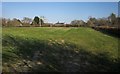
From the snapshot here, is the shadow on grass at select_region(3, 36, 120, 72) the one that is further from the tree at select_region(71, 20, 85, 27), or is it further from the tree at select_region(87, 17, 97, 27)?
the tree at select_region(87, 17, 97, 27)

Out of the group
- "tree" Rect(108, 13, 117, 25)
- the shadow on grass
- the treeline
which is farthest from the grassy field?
"tree" Rect(108, 13, 117, 25)

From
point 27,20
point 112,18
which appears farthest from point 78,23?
point 27,20

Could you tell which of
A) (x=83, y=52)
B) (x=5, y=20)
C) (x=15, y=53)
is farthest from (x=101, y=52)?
(x=5, y=20)

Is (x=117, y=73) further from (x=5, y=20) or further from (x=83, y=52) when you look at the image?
(x=5, y=20)

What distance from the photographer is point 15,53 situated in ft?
13.9

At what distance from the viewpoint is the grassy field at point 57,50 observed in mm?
4066

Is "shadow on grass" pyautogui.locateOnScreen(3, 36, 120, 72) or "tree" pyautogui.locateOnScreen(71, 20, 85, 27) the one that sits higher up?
"tree" pyautogui.locateOnScreen(71, 20, 85, 27)

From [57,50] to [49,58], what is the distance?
45cm

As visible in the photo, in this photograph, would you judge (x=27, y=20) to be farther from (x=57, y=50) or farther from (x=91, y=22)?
(x=91, y=22)

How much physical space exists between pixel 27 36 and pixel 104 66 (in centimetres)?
205

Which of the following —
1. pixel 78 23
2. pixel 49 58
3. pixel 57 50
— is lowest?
pixel 49 58

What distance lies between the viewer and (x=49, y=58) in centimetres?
438

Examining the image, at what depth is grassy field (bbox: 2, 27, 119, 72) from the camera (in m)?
4.07

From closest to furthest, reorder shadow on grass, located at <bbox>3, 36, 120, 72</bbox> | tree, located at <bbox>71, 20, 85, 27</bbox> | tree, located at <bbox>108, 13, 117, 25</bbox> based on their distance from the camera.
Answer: shadow on grass, located at <bbox>3, 36, 120, 72</bbox> < tree, located at <bbox>108, 13, 117, 25</bbox> < tree, located at <bbox>71, 20, 85, 27</bbox>
